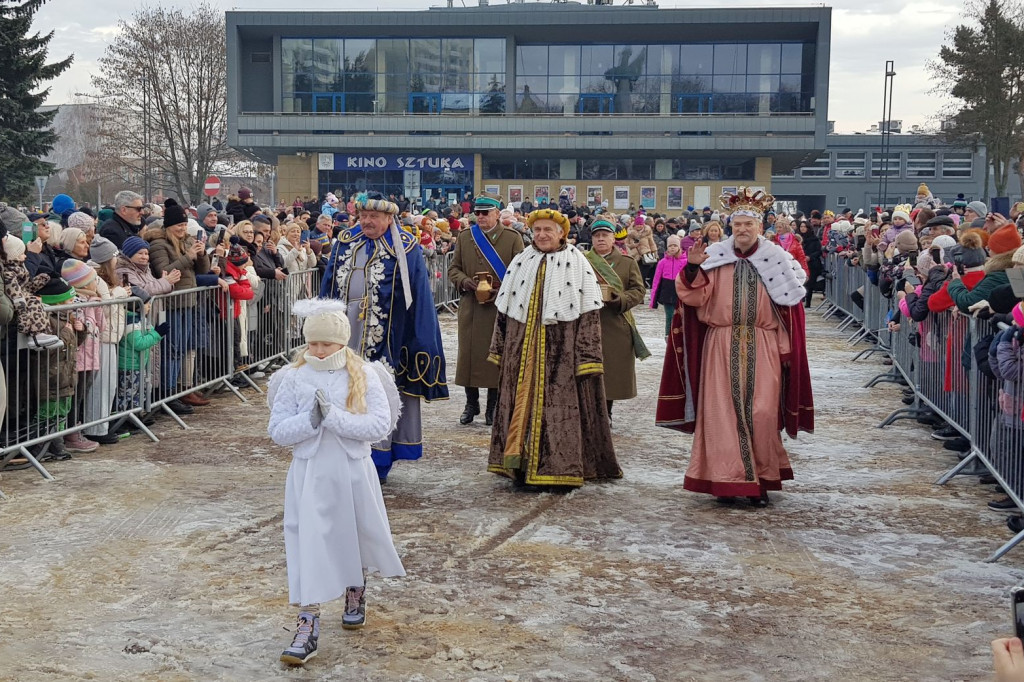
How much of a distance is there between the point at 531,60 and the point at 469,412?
1858 inches

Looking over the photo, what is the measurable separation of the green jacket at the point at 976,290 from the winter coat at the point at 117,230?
7.43m

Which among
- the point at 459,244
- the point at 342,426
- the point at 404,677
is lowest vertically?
the point at 404,677

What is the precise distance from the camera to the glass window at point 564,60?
56062 mm

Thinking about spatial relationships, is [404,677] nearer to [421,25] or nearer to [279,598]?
[279,598]

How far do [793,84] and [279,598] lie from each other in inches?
2061

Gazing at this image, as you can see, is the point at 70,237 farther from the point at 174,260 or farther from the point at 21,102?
the point at 21,102

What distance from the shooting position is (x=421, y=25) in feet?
180

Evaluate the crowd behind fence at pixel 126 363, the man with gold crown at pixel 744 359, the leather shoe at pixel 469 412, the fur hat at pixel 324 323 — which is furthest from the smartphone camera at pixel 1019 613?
the leather shoe at pixel 469 412

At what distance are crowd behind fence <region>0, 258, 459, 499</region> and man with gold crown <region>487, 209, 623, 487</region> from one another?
3283 mm

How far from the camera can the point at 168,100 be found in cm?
5000

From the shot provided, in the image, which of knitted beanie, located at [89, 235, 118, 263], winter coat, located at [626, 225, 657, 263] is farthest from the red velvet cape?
winter coat, located at [626, 225, 657, 263]

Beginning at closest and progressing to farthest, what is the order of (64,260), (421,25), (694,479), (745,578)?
(745,578), (694,479), (64,260), (421,25)

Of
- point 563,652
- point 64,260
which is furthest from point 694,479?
point 64,260

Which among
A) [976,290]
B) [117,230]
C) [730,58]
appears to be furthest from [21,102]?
[976,290]
